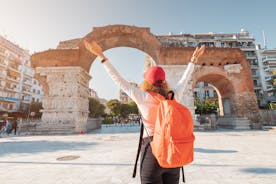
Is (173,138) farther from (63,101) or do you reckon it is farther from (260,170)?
(63,101)

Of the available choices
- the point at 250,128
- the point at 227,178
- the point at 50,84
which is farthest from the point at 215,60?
the point at 50,84

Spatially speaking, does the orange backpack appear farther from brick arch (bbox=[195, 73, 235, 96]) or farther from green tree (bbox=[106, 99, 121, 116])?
green tree (bbox=[106, 99, 121, 116])

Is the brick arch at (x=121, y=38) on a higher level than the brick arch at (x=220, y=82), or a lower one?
higher

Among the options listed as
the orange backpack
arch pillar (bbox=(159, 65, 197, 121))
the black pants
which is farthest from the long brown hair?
arch pillar (bbox=(159, 65, 197, 121))

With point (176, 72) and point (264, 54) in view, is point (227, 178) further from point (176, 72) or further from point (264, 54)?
point (264, 54)

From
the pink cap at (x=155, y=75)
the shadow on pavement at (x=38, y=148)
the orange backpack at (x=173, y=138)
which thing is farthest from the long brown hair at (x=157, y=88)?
the shadow on pavement at (x=38, y=148)

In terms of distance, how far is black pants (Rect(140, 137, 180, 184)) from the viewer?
1.16 metres

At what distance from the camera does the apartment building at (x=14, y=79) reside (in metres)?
32.8

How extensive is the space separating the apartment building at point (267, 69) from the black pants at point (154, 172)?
49364 mm

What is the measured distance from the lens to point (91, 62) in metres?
15.2

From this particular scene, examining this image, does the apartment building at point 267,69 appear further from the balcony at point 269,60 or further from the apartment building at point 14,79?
the apartment building at point 14,79

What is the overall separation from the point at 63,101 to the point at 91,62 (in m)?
5.02

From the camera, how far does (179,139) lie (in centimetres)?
107

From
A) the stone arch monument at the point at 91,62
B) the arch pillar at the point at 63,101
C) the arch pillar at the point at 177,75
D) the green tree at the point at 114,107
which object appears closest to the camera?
the arch pillar at the point at 63,101
